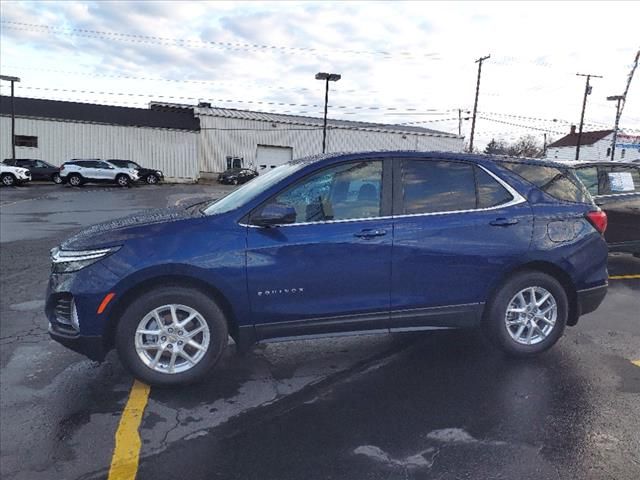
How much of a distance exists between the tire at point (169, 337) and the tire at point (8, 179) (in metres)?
32.1

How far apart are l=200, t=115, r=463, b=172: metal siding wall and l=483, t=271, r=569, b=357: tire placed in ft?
131

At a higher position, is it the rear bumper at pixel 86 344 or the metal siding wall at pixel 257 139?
the metal siding wall at pixel 257 139

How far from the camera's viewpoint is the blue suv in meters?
3.66

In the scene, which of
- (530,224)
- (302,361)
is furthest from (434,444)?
(530,224)

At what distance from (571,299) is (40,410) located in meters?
4.31

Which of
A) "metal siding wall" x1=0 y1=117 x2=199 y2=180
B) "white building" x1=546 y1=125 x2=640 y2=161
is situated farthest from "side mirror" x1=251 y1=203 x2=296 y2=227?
"white building" x1=546 y1=125 x2=640 y2=161

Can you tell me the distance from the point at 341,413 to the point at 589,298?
2.56 m

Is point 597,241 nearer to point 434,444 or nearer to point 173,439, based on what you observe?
point 434,444

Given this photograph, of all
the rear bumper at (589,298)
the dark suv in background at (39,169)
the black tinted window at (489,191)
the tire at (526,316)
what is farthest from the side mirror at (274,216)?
the dark suv in background at (39,169)

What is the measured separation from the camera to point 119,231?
376 cm

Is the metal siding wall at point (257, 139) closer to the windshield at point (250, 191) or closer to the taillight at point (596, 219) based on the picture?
the taillight at point (596, 219)

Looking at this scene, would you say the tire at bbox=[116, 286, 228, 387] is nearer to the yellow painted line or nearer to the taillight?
the yellow painted line

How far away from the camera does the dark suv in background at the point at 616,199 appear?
762 centimetres

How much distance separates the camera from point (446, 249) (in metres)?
4.11
